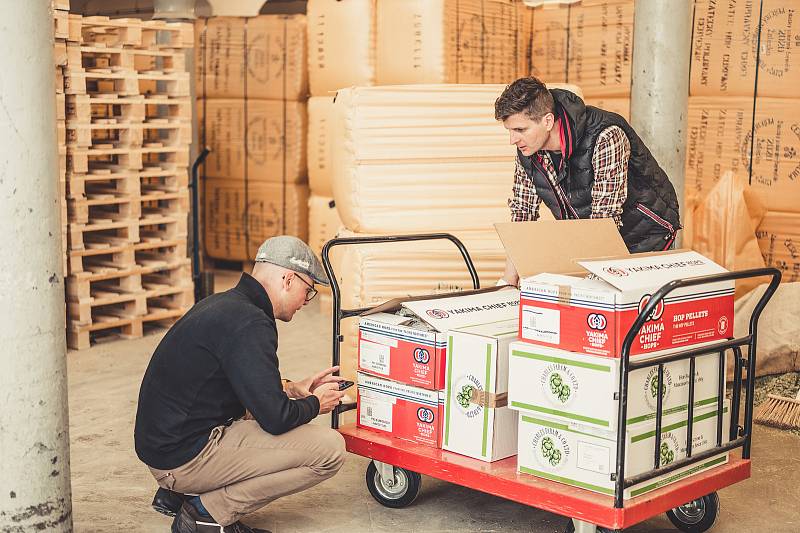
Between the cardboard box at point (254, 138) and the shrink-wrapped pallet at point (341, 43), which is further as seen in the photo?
the cardboard box at point (254, 138)

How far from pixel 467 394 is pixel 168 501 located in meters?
1.27

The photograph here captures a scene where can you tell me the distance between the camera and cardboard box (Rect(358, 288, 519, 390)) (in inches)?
164

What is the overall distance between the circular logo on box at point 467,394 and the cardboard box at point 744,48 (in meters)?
4.39

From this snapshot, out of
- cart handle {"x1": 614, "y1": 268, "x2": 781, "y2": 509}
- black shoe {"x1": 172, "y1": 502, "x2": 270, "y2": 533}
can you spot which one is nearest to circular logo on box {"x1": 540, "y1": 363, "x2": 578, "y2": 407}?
cart handle {"x1": 614, "y1": 268, "x2": 781, "y2": 509}

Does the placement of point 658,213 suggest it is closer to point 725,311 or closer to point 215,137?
point 725,311

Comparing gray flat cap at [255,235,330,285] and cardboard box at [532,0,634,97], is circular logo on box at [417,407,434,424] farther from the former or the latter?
cardboard box at [532,0,634,97]

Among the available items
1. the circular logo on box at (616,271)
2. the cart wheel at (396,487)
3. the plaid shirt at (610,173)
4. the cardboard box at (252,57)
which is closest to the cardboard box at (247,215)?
the cardboard box at (252,57)

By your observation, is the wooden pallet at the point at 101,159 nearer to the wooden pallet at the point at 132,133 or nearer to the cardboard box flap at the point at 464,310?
the wooden pallet at the point at 132,133

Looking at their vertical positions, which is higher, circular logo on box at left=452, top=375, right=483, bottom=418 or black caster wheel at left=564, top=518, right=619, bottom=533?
circular logo on box at left=452, top=375, right=483, bottom=418

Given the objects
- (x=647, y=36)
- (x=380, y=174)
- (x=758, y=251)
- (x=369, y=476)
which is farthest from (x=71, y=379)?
(x=758, y=251)

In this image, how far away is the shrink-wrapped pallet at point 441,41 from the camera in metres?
7.46

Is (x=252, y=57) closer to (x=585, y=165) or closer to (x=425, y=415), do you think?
(x=585, y=165)

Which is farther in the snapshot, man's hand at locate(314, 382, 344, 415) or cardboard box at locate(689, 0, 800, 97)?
cardboard box at locate(689, 0, 800, 97)

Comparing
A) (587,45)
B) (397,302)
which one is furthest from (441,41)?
(397,302)
